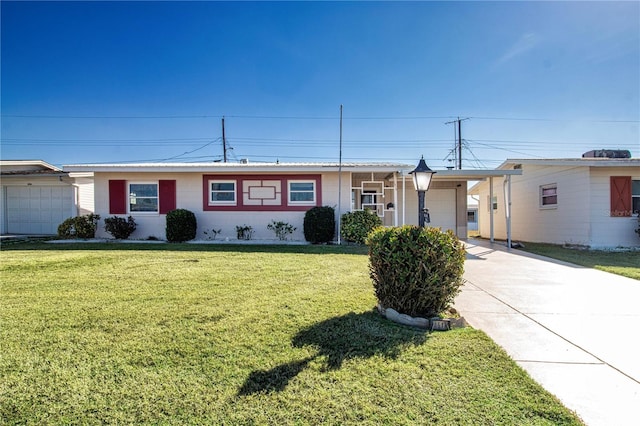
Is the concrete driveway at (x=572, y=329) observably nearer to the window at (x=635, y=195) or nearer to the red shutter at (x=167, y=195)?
the window at (x=635, y=195)

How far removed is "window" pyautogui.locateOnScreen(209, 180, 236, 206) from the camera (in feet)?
40.0

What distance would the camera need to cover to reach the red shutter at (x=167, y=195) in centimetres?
1216

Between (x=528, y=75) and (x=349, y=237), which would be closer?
(x=349, y=237)

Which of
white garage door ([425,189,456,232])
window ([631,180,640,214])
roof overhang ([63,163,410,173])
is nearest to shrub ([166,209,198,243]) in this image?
roof overhang ([63,163,410,173])

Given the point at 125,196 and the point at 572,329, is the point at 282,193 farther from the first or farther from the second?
the point at 572,329

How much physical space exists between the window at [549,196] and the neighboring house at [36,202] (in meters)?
20.8

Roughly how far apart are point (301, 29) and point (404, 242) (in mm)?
9854

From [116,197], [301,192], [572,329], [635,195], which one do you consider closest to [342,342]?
[572,329]

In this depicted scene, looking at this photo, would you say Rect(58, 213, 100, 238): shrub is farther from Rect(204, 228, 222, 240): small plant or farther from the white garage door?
the white garage door

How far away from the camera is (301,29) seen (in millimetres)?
10648

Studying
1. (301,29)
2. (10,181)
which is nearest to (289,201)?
(301,29)

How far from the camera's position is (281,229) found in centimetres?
1194

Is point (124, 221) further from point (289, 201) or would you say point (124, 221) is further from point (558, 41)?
point (558, 41)

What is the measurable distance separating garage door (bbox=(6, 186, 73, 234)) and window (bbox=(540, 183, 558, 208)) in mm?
21077
